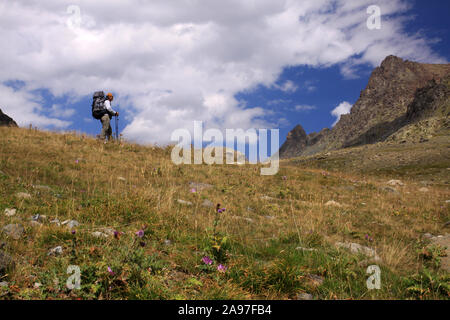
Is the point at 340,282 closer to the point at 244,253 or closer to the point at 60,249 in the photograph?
the point at 244,253

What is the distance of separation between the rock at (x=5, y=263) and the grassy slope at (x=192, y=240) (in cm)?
10

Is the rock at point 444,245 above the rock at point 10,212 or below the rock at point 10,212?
below

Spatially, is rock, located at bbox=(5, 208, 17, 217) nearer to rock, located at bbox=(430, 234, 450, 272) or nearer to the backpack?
rock, located at bbox=(430, 234, 450, 272)

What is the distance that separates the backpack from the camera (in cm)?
1588

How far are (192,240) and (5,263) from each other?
2.51 metres

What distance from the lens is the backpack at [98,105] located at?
15.9m

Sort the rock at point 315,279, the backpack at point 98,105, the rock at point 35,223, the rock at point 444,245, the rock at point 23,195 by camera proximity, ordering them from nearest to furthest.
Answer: the rock at point 315,279 < the rock at point 35,223 < the rock at point 444,245 < the rock at point 23,195 < the backpack at point 98,105

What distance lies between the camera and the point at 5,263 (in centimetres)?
337

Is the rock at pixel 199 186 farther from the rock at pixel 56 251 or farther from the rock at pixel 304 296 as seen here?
the rock at pixel 304 296

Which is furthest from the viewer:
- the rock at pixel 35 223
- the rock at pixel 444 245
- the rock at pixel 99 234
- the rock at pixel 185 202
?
the rock at pixel 185 202

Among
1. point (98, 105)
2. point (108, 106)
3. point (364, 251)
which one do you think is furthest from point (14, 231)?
point (98, 105)

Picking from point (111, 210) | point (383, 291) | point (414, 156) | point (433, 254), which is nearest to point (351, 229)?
point (433, 254)

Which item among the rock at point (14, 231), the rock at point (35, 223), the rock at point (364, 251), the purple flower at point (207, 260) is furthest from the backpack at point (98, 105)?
the rock at point (364, 251)
